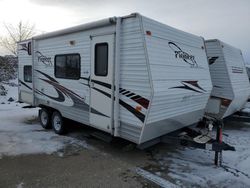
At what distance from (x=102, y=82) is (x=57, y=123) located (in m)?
2.79

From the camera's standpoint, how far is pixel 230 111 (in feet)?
26.8

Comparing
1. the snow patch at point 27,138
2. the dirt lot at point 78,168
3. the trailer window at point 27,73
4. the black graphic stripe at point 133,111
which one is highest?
the trailer window at point 27,73

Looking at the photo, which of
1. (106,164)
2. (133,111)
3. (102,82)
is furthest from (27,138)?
(133,111)

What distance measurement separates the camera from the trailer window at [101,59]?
216 inches

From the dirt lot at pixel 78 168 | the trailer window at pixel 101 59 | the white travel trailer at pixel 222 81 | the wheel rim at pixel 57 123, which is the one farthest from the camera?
the white travel trailer at pixel 222 81

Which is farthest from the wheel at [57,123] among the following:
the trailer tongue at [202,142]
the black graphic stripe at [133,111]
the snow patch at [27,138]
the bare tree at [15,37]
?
the bare tree at [15,37]

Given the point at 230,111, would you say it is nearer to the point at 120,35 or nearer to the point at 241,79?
the point at 241,79

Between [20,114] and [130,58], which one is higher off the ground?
[130,58]

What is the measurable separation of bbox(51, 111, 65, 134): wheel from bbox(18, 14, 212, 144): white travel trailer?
0.10 feet

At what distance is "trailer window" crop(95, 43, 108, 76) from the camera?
216 inches

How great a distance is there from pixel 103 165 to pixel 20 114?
6.55m

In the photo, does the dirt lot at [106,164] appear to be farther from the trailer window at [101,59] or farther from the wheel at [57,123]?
the trailer window at [101,59]

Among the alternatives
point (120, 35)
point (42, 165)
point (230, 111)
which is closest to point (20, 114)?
point (42, 165)

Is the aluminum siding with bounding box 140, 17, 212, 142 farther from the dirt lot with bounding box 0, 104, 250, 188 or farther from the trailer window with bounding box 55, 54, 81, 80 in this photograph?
the trailer window with bounding box 55, 54, 81, 80
